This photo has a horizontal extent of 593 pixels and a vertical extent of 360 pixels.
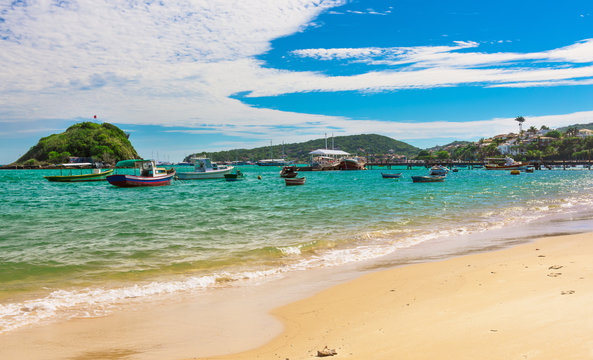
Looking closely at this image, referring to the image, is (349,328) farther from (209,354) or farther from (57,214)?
(57,214)

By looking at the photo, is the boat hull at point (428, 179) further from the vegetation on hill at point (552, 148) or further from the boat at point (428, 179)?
the vegetation on hill at point (552, 148)

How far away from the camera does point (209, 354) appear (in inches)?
191

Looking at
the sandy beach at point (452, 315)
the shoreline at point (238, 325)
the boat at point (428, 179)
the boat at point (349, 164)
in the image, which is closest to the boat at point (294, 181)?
the boat at point (428, 179)

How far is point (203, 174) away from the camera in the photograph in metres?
69.3

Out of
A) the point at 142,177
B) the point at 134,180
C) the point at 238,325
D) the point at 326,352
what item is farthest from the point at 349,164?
the point at 326,352

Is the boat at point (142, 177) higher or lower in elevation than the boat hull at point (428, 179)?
higher

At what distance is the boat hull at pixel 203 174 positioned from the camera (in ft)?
221

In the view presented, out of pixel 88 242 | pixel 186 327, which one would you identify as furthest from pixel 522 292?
pixel 88 242

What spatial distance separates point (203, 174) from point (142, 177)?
20731 millimetres

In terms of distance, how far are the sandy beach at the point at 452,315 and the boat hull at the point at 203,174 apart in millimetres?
62572

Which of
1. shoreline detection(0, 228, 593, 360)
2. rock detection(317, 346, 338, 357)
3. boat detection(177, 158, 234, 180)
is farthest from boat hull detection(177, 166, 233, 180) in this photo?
rock detection(317, 346, 338, 357)

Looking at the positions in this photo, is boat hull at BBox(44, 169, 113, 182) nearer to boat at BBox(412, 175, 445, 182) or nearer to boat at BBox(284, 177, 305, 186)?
boat at BBox(284, 177, 305, 186)

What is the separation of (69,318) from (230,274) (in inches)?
140

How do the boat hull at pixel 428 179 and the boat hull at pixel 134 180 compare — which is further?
the boat hull at pixel 428 179
